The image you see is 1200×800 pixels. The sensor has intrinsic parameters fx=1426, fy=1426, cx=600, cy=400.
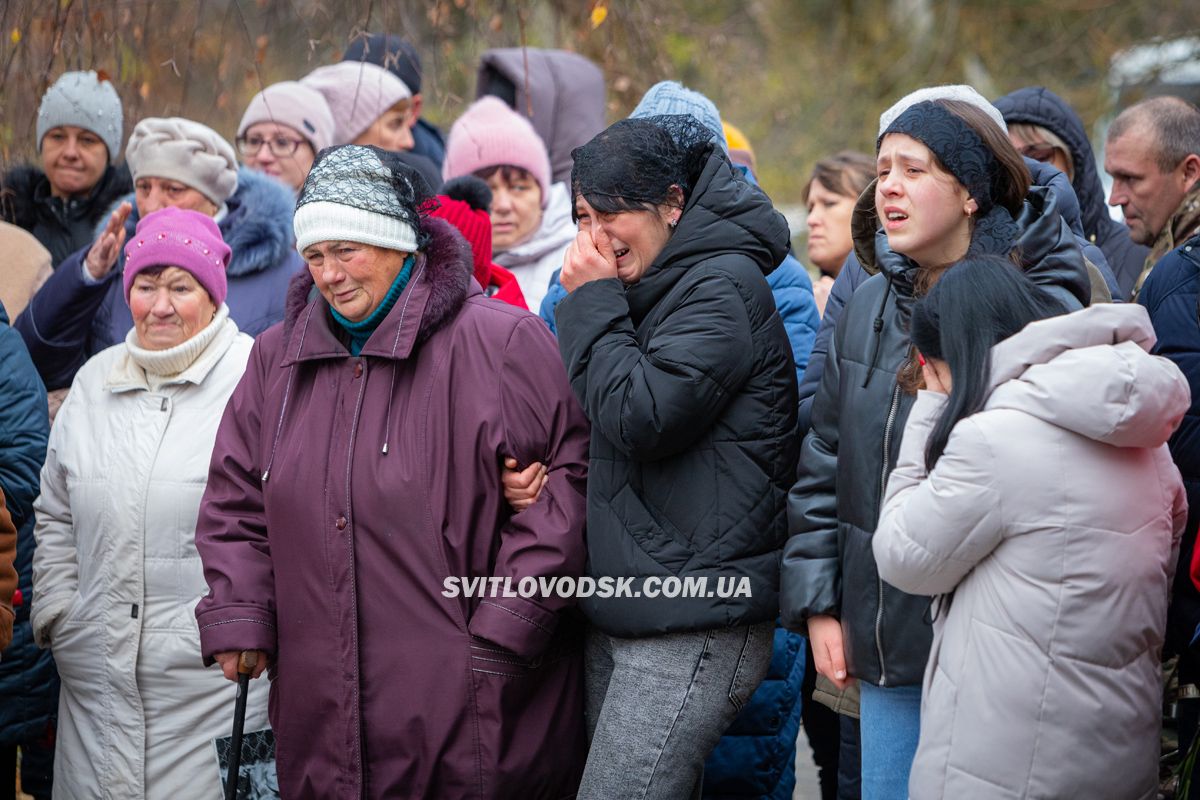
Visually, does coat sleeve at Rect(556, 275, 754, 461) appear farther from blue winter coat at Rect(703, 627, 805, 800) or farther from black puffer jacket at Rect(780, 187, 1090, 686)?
blue winter coat at Rect(703, 627, 805, 800)

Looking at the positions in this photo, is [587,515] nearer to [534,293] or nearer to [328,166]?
[328,166]

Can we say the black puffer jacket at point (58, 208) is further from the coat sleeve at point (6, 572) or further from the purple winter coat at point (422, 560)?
the purple winter coat at point (422, 560)

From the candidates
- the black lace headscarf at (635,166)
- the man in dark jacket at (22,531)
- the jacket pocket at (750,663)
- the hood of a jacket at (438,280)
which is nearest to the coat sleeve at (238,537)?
the hood of a jacket at (438,280)

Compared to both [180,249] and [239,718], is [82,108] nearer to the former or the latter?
[180,249]

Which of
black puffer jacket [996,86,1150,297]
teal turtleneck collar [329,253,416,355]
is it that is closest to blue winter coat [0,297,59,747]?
teal turtleneck collar [329,253,416,355]

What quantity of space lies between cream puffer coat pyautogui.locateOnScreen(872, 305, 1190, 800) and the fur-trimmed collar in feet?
4.42

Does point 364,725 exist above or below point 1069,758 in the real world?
below

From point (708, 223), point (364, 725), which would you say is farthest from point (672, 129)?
point (364, 725)

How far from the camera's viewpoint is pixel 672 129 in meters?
3.49

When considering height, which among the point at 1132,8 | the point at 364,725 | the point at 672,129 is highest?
the point at 1132,8

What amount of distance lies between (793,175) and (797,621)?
12.5 meters

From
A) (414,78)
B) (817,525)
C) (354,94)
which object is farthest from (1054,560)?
(414,78)

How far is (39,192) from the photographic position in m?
5.99

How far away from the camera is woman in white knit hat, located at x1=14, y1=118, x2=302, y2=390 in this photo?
16.3 feet
